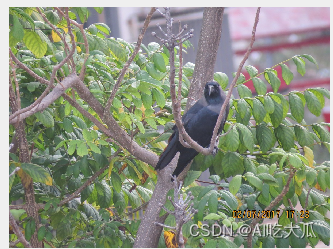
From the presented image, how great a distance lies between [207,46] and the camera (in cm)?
188

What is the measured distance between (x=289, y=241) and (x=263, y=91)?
630mm

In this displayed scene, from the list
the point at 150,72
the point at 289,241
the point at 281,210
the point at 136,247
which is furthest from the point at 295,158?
the point at 136,247

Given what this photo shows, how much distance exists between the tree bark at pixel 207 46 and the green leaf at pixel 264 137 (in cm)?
31

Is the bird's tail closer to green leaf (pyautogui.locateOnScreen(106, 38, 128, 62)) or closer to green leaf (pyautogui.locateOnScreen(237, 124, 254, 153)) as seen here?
green leaf (pyautogui.locateOnScreen(237, 124, 254, 153))

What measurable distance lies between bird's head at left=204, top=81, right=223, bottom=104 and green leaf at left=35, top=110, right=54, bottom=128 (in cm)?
71

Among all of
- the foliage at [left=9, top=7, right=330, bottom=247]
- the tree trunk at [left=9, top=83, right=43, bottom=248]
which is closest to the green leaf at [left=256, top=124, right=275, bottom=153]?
the foliage at [left=9, top=7, right=330, bottom=247]

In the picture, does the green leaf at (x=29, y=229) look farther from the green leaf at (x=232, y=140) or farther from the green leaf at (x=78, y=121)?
the green leaf at (x=232, y=140)

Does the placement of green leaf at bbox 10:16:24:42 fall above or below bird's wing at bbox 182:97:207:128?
above

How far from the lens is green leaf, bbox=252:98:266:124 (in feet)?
5.72

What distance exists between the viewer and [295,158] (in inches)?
56.7

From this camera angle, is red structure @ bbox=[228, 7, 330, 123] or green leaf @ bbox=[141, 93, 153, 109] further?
red structure @ bbox=[228, 7, 330, 123]

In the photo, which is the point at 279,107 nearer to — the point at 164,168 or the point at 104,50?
the point at 164,168

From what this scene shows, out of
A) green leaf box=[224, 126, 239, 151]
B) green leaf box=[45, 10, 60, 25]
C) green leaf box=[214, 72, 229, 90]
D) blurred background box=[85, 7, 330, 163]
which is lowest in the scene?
green leaf box=[224, 126, 239, 151]
